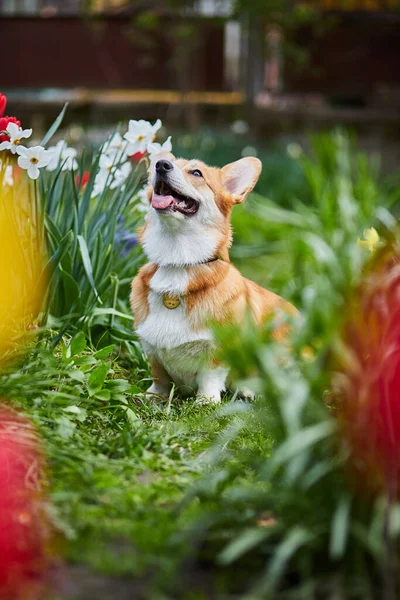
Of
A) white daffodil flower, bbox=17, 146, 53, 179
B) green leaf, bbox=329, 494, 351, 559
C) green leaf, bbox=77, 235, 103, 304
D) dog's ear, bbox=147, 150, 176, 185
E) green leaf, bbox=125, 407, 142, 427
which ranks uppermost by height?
white daffodil flower, bbox=17, 146, 53, 179

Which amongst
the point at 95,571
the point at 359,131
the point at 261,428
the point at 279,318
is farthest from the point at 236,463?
the point at 359,131

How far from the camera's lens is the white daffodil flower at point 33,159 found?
9.92 ft

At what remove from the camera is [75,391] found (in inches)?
114

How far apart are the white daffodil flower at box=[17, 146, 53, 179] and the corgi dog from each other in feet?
1.32

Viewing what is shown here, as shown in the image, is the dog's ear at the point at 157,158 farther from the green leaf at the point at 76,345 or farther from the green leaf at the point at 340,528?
the green leaf at the point at 340,528

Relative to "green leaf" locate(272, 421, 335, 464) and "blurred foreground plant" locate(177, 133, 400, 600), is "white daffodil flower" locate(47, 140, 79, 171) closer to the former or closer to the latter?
"blurred foreground plant" locate(177, 133, 400, 600)

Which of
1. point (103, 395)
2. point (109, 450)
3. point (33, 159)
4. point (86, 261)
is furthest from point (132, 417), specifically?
point (33, 159)

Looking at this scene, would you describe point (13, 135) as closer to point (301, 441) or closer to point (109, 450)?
point (109, 450)

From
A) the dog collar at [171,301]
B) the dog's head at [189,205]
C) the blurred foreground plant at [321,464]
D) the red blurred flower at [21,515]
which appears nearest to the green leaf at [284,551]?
the blurred foreground plant at [321,464]

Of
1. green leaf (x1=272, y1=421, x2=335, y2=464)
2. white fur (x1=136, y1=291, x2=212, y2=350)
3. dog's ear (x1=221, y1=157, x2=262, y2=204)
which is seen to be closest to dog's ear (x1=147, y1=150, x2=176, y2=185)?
dog's ear (x1=221, y1=157, x2=262, y2=204)

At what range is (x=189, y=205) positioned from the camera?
3217 mm

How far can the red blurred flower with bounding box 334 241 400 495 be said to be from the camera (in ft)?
6.47

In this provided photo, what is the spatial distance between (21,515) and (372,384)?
2.92 feet

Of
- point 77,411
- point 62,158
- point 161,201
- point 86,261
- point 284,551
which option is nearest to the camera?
point 284,551
